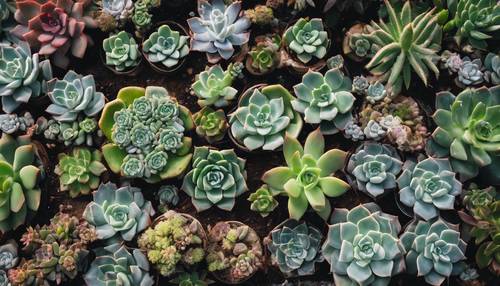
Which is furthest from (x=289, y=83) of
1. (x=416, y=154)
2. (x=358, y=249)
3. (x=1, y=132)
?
(x=1, y=132)

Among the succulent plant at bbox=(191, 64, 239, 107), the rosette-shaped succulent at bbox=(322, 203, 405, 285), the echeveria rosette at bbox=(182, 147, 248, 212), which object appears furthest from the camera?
the succulent plant at bbox=(191, 64, 239, 107)

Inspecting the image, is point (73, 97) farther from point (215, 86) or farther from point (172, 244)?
point (172, 244)

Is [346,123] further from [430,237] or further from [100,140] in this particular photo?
[100,140]

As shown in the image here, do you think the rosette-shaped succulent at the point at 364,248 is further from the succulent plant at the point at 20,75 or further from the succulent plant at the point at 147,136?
the succulent plant at the point at 20,75

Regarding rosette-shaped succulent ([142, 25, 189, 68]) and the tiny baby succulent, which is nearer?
the tiny baby succulent

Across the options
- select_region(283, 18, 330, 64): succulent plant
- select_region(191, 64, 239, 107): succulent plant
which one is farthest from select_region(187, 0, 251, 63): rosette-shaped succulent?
select_region(283, 18, 330, 64): succulent plant

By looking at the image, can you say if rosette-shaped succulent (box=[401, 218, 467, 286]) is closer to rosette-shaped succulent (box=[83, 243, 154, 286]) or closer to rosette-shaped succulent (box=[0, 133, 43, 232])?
rosette-shaped succulent (box=[83, 243, 154, 286])

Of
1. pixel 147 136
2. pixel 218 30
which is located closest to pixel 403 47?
pixel 218 30
